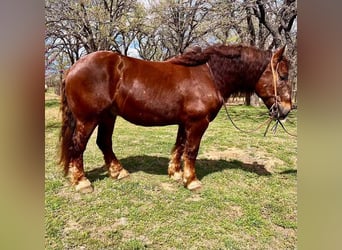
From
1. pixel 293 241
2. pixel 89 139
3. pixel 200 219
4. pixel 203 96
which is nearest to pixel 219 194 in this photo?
pixel 200 219

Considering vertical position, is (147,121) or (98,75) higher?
(98,75)

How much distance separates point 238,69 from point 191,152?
57 cm

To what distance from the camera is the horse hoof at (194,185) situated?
65.0 inches

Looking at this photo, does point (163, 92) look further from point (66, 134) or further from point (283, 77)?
point (283, 77)

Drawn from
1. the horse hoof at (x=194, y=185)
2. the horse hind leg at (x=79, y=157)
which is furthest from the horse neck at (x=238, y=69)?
the horse hind leg at (x=79, y=157)

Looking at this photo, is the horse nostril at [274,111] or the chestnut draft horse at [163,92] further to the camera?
the horse nostril at [274,111]

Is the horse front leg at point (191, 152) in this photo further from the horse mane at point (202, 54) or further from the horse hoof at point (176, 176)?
the horse mane at point (202, 54)

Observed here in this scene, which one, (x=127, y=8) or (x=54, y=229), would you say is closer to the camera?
(x=54, y=229)

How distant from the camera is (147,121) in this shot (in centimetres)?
162

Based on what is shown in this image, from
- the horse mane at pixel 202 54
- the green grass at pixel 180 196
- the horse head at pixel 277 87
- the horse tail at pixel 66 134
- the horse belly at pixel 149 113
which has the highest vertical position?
the horse mane at pixel 202 54

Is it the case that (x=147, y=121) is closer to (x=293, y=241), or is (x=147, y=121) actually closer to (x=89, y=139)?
(x=89, y=139)

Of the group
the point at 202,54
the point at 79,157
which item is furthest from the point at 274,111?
the point at 79,157

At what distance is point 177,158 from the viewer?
1.72 m
